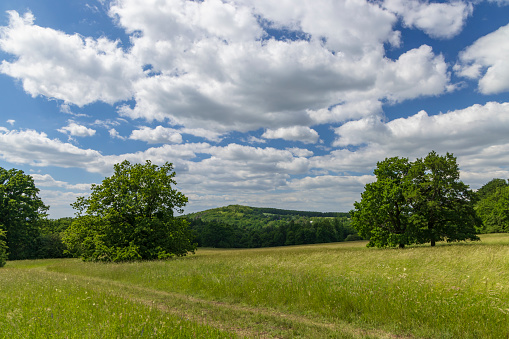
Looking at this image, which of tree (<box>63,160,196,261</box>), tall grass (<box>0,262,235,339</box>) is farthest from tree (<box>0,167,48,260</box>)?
tall grass (<box>0,262,235,339</box>)

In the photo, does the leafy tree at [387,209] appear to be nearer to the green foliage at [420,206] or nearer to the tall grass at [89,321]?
the green foliage at [420,206]

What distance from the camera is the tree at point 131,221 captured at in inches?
1078

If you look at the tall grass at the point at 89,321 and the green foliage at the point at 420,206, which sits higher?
the green foliage at the point at 420,206

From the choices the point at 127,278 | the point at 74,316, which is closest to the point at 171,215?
the point at 127,278

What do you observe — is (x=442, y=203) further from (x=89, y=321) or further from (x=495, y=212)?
(x=495, y=212)

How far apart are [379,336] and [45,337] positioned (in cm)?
701

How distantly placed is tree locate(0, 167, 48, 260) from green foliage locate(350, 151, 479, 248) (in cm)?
4770

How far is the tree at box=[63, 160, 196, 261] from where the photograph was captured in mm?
27391

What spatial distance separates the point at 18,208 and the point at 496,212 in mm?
97712

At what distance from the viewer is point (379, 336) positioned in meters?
6.62

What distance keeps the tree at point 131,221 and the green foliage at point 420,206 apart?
22111mm

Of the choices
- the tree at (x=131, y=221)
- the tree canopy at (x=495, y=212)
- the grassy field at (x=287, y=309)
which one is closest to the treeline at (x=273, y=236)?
the tree canopy at (x=495, y=212)

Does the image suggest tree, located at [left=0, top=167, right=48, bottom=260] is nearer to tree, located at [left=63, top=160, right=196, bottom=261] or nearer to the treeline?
tree, located at [left=63, top=160, right=196, bottom=261]

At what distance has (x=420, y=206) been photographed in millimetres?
31156
